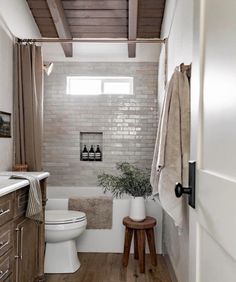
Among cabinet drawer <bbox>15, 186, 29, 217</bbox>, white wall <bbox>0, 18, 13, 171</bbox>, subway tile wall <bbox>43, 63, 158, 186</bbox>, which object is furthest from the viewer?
subway tile wall <bbox>43, 63, 158, 186</bbox>

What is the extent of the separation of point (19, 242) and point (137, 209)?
133cm

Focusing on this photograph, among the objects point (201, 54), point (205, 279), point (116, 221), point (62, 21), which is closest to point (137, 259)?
point (116, 221)

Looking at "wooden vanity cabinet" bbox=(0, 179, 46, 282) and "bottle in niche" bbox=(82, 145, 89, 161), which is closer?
"wooden vanity cabinet" bbox=(0, 179, 46, 282)

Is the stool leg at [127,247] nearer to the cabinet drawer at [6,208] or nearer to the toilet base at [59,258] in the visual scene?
the toilet base at [59,258]

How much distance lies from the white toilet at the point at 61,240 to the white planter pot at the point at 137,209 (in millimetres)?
476

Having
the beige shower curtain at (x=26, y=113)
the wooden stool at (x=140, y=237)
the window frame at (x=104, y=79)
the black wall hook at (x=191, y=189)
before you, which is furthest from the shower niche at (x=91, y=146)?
the black wall hook at (x=191, y=189)

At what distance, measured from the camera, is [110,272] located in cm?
290

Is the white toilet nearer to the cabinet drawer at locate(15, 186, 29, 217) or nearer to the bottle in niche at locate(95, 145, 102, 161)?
the cabinet drawer at locate(15, 186, 29, 217)

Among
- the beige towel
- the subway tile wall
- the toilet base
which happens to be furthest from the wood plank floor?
the subway tile wall

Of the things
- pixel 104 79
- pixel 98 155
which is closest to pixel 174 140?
pixel 98 155

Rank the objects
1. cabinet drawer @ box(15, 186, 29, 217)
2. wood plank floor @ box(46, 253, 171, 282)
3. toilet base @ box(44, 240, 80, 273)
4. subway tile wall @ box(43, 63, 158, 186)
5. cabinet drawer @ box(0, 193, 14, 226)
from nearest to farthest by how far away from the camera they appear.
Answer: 1. cabinet drawer @ box(0, 193, 14, 226)
2. cabinet drawer @ box(15, 186, 29, 217)
3. wood plank floor @ box(46, 253, 171, 282)
4. toilet base @ box(44, 240, 80, 273)
5. subway tile wall @ box(43, 63, 158, 186)

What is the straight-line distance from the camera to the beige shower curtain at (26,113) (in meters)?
3.25

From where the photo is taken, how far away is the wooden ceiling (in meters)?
3.85

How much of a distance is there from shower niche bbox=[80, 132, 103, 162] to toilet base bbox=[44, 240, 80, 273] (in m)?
1.97
